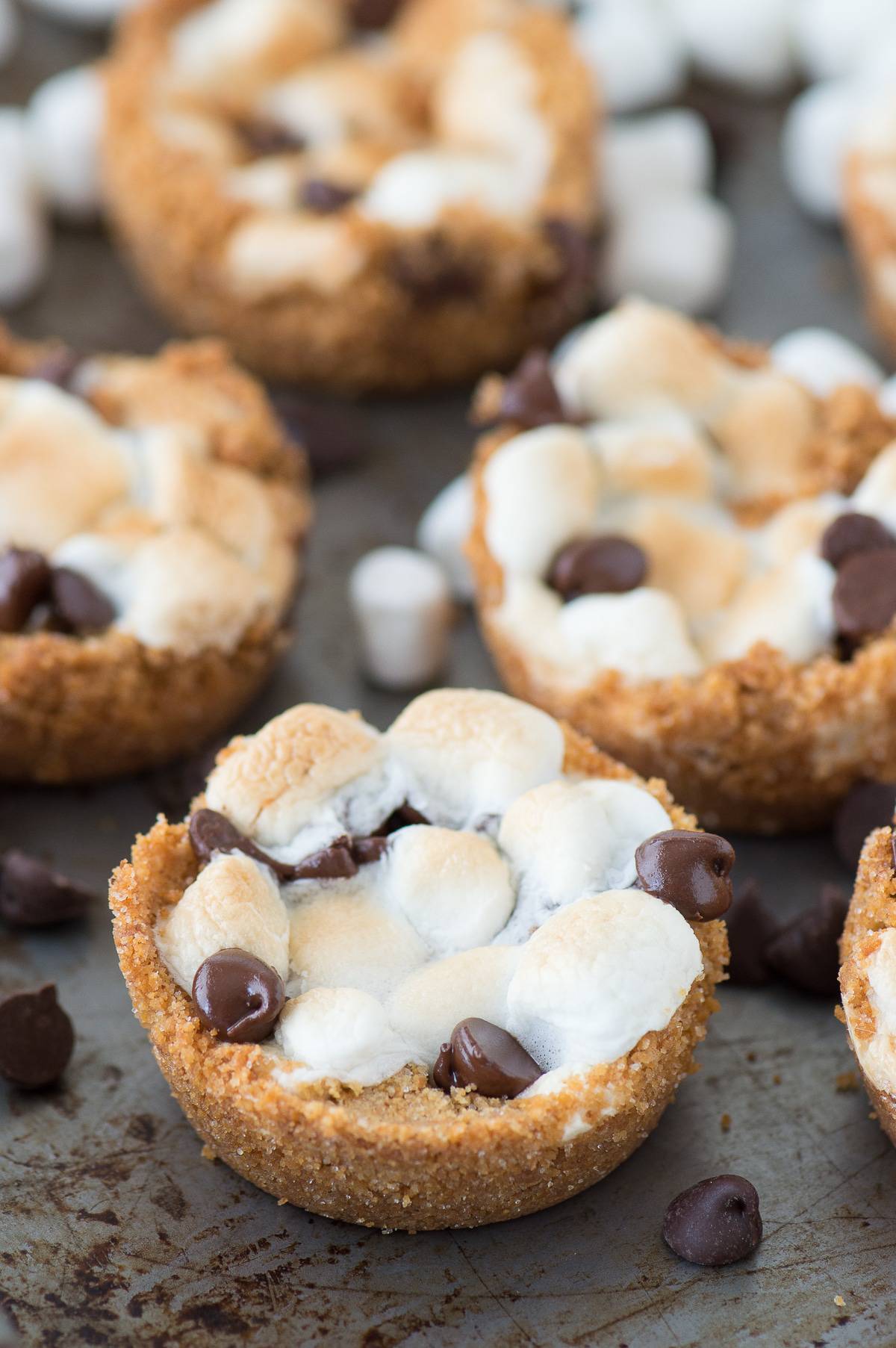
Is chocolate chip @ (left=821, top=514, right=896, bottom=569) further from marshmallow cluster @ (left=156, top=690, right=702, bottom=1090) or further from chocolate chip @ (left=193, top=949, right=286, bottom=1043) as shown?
chocolate chip @ (left=193, top=949, right=286, bottom=1043)

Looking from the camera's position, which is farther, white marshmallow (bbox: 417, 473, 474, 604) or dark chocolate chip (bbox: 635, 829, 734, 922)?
white marshmallow (bbox: 417, 473, 474, 604)

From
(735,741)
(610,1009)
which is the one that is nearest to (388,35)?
(735,741)

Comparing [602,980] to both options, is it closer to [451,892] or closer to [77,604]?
[451,892]

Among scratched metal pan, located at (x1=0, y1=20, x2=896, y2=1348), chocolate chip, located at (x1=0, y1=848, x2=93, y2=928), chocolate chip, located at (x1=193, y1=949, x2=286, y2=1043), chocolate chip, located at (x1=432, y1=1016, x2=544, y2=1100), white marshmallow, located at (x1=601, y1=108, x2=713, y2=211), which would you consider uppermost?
white marshmallow, located at (x1=601, y1=108, x2=713, y2=211)

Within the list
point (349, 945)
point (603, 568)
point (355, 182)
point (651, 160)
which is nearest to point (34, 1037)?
point (349, 945)

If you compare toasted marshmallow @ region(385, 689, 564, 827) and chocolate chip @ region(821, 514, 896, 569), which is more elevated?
chocolate chip @ region(821, 514, 896, 569)

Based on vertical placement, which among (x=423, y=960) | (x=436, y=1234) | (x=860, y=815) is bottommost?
(x=436, y=1234)

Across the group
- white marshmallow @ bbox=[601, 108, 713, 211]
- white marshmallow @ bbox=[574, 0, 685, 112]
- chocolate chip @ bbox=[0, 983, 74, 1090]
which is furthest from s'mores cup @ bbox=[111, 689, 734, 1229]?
white marshmallow @ bbox=[574, 0, 685, 112]
